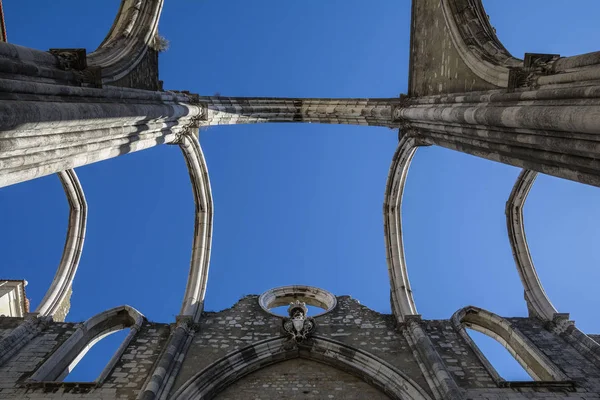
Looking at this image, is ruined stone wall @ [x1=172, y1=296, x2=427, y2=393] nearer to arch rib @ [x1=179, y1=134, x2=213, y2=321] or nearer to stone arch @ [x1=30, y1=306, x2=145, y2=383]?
arch rib @ [x1=179, y1=134, x2=213, y2=321]

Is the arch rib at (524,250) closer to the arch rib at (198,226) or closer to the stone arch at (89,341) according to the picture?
the arch rib at (198,226)

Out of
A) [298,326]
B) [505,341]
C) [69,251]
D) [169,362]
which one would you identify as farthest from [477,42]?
[69,251]

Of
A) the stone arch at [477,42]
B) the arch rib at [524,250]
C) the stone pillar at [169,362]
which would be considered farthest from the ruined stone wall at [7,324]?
the arch rib at [524,250]

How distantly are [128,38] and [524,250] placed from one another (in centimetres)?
997

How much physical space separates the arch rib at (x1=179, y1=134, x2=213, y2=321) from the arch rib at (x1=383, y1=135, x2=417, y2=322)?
4.29m

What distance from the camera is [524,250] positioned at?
11.8 metres

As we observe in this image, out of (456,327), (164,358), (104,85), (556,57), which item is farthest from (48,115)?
(456,327)

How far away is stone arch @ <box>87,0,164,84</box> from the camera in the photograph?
884cm

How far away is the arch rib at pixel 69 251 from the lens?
35.2ft

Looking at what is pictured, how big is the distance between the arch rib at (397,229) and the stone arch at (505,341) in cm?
112

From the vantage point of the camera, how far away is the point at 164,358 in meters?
8.53

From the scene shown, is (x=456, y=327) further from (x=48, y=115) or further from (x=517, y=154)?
(x=48, y=115)

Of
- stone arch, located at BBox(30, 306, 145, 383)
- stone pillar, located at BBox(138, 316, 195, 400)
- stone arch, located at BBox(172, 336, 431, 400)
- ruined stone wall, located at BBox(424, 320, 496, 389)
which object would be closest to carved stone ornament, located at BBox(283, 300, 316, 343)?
stone arch, located at BBox(172, 336, 431, 400)

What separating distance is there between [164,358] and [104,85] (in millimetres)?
4578
